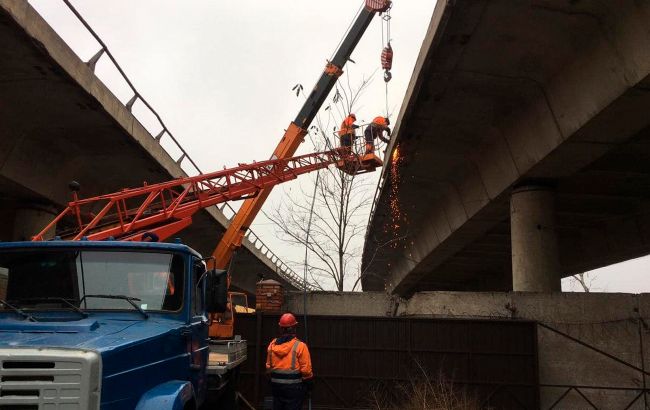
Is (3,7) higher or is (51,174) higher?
(3,7)

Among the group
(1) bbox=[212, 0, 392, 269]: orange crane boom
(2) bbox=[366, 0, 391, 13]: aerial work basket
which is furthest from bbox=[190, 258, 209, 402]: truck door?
(2) bbox=[366, 0, 391, 13]: aerial work basket

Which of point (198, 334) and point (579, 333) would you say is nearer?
point (198, 334)

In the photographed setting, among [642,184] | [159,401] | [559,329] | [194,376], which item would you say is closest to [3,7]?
[194,376]

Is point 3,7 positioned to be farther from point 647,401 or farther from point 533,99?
point 647,401

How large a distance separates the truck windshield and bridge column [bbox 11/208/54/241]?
10.1 m

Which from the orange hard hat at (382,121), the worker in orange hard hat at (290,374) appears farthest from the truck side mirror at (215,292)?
the orange hard hat at (382,121)

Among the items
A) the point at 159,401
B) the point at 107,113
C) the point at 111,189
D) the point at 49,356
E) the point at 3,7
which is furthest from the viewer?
the point at 111,189

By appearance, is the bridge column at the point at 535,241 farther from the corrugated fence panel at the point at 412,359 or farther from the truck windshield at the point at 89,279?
the truck windshield at the point at 89,279

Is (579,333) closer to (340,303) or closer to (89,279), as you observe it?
(340,303)

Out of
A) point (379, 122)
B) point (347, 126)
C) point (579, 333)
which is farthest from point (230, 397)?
point (379, 122)

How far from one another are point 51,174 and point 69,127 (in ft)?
6.96

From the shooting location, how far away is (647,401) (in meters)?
10.3

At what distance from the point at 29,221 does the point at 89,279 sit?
35.8 ft

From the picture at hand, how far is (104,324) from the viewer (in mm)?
4688
